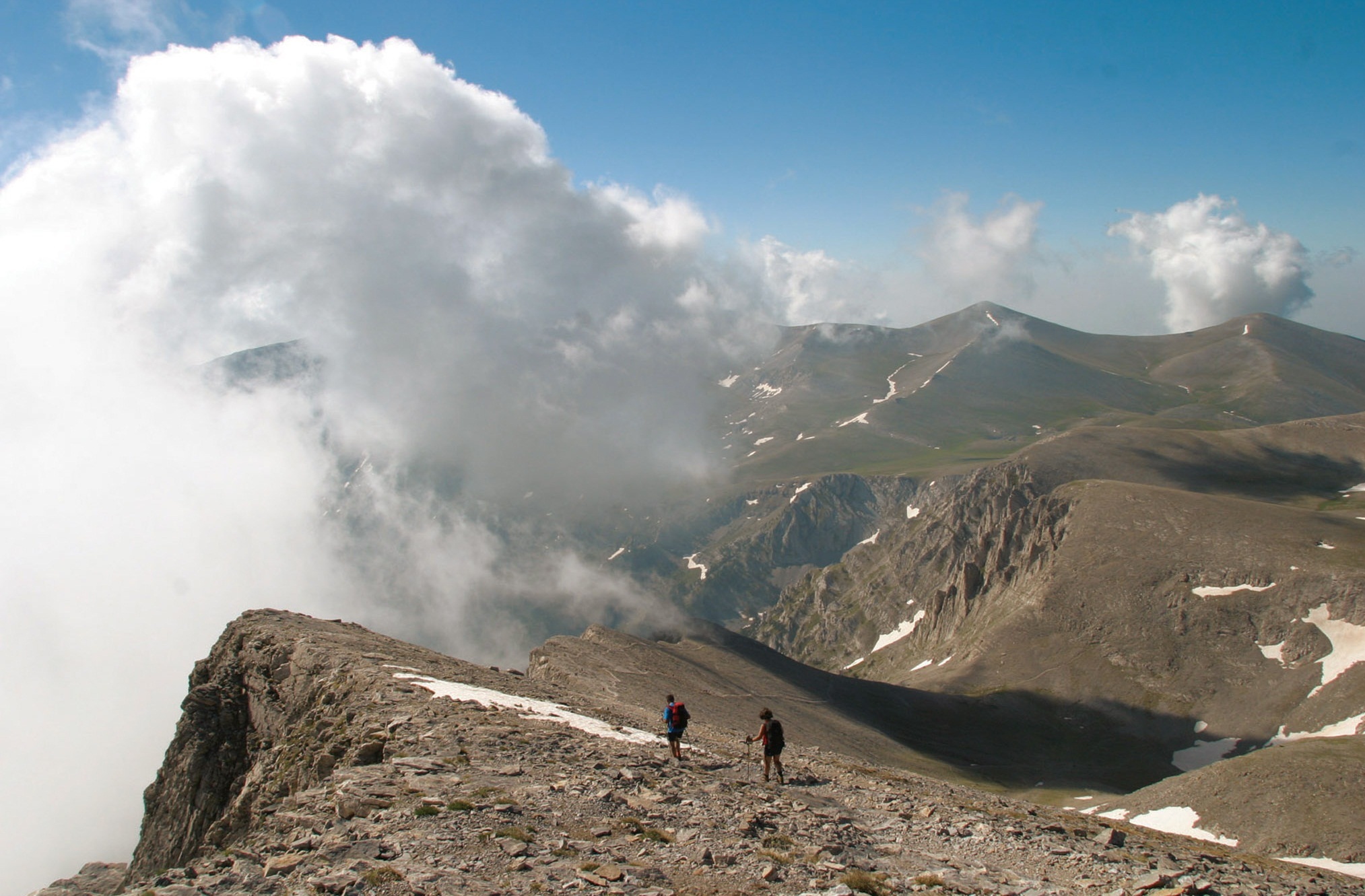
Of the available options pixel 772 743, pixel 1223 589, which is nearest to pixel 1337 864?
pixel 772 743

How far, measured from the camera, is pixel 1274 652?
104 metres

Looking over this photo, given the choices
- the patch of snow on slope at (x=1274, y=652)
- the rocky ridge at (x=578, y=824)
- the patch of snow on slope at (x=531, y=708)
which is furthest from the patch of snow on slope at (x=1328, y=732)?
the patch of snow on slope at (x=531, y=708)

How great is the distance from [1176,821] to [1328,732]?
1636 inches

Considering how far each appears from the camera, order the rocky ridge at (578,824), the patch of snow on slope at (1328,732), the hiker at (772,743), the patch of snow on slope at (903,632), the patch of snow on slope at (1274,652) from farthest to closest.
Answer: the patch of snow on slope at (903,632), the patch of snow on slope at (1274,652), the patch of snow on slope at (1328,732), the hiker at (772,743), the rocky ridge at (578,824)

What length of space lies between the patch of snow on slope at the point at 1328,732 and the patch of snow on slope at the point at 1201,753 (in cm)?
449

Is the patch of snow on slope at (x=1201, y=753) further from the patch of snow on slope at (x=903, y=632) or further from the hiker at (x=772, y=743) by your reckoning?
the hiker at (x=772, y=743)

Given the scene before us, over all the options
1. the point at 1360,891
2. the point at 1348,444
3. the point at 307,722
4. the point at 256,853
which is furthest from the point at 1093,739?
the point at 1348,444

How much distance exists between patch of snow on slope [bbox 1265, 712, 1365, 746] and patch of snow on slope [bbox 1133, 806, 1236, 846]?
Answer: 31.7 m

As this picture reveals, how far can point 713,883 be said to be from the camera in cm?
1473

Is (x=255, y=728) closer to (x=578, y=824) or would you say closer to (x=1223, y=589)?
(x=578, y=824)

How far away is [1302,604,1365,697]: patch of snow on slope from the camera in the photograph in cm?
9525

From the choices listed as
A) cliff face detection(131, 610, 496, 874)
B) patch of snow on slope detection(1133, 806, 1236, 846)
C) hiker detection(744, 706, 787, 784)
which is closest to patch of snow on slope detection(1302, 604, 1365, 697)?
patch of snow on slope detection(1133, 806, 1236, 846)

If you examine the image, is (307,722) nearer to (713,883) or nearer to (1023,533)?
(713,883)

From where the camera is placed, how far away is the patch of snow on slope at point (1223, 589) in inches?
4385
